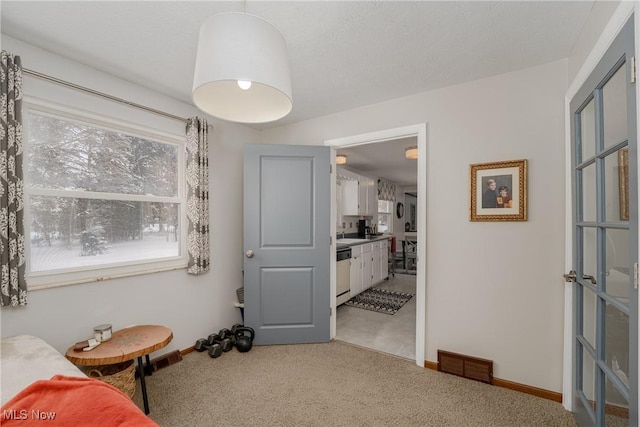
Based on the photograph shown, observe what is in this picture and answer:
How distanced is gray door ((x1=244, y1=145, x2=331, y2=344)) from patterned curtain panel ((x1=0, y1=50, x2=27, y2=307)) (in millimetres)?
1572

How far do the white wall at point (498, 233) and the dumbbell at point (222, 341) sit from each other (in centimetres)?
183

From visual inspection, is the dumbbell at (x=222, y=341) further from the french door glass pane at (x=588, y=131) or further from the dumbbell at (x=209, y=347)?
the french door glass pane at (x=588, y=131)

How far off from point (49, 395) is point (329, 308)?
7.52 feet

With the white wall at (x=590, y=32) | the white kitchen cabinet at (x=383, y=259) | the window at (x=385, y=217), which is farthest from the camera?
the window at (x=385, y=217)

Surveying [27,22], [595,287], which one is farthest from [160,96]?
[595,287]

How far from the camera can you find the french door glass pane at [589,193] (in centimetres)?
148

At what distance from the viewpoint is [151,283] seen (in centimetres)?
237

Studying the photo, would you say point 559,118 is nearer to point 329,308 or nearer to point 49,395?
point 329,308

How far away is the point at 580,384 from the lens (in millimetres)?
1678

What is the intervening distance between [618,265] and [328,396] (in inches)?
71.4

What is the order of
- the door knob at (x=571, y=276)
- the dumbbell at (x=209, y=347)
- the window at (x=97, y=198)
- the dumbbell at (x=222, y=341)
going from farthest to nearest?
the dumbbell at (x=222, y=341) < the dumbbell at (x=209, y=347) < the window at (x=97, y=198) < the door knob at (x=571, y=276)

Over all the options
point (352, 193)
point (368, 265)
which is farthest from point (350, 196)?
point (368, 265)

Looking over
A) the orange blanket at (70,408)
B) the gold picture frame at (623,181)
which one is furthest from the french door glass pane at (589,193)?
the orange blanket at (70,408)

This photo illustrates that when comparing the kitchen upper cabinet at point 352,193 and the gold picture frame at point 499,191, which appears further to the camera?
the kitchen upper cabinet at point 352,193
